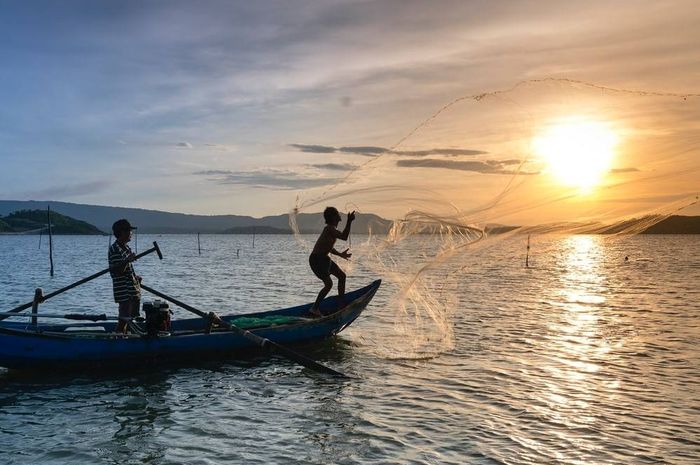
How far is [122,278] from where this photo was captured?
12664 millimetres

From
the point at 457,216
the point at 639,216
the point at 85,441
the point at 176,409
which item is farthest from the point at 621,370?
the point at 85,441

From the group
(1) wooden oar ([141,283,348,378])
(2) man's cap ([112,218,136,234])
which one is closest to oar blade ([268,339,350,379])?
(1) wooden oar ([141,283,348,378])

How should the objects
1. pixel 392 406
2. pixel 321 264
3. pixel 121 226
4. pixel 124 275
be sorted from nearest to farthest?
pixel 392 406 → pixel 121 226 → pixel 124 275 → pixel 321 264

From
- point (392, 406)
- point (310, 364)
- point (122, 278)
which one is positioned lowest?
point (392, 406)

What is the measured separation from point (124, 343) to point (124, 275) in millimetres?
1442

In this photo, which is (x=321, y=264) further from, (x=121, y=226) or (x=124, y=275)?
(x=121, y=226)

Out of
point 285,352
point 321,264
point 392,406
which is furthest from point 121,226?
point 392,406

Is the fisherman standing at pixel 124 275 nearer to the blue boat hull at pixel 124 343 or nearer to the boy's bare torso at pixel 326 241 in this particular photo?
the blue boat hull at pixel 124 343

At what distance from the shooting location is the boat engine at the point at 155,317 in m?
13.1

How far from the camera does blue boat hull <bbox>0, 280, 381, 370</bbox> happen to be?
12.2 meters

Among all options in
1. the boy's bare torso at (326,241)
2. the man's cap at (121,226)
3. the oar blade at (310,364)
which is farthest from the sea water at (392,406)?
the man's cap at (121,226)

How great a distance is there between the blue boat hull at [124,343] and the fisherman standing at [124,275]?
0.54 m

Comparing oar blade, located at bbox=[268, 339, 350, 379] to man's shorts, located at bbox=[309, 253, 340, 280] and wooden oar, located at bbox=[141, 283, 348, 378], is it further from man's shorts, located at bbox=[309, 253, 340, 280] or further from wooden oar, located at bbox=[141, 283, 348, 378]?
man's shorts, located at bbox=[309, 253, 340, 280]

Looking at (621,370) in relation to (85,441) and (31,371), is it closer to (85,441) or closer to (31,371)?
(85,441)
